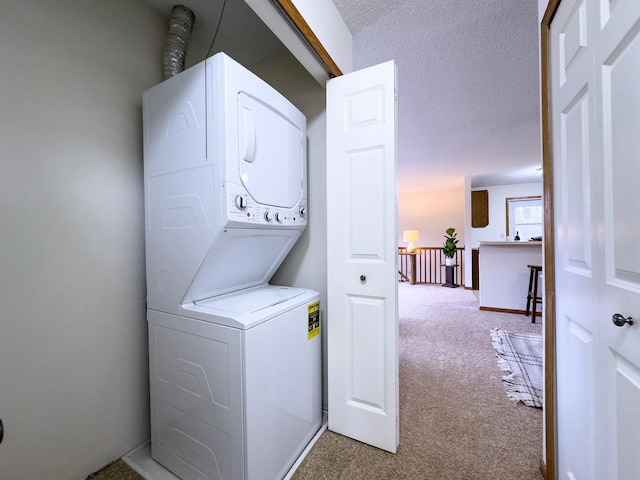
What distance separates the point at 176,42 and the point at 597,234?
2.17m

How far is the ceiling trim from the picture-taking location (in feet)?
3.62

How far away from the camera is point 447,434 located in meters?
1.58

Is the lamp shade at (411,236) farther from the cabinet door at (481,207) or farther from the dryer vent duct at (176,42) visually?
the dryer vent duct at (176,42)

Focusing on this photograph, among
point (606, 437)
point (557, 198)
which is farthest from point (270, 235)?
point (606, 437)

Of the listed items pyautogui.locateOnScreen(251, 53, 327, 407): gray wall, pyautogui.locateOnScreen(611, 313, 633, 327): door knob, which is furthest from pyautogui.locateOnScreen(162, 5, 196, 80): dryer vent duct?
pyautogui.locateOnScreen(611, 313, 633, 327): door knob

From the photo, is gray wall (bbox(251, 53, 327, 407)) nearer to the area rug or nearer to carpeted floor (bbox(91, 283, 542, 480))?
carpeted floor (bbox(91, 283, 542, 480))

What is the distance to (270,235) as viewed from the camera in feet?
4.75

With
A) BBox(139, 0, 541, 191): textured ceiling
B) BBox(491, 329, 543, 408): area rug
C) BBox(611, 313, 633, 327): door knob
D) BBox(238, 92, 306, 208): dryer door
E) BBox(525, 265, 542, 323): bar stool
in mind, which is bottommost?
BBox(491, 329, 543, 408): area rug

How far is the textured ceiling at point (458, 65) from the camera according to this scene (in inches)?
61.4

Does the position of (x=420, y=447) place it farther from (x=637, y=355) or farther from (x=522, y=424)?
(x=637, y=355)

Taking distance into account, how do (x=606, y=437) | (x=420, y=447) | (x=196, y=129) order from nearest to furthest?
(x=606, y=437)
(x=196, y=129)
(x=420, y=447)

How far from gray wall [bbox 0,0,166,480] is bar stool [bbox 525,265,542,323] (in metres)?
4.48

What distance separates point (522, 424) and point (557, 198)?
57.6 inches

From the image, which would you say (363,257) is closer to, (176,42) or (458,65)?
(176,42)
